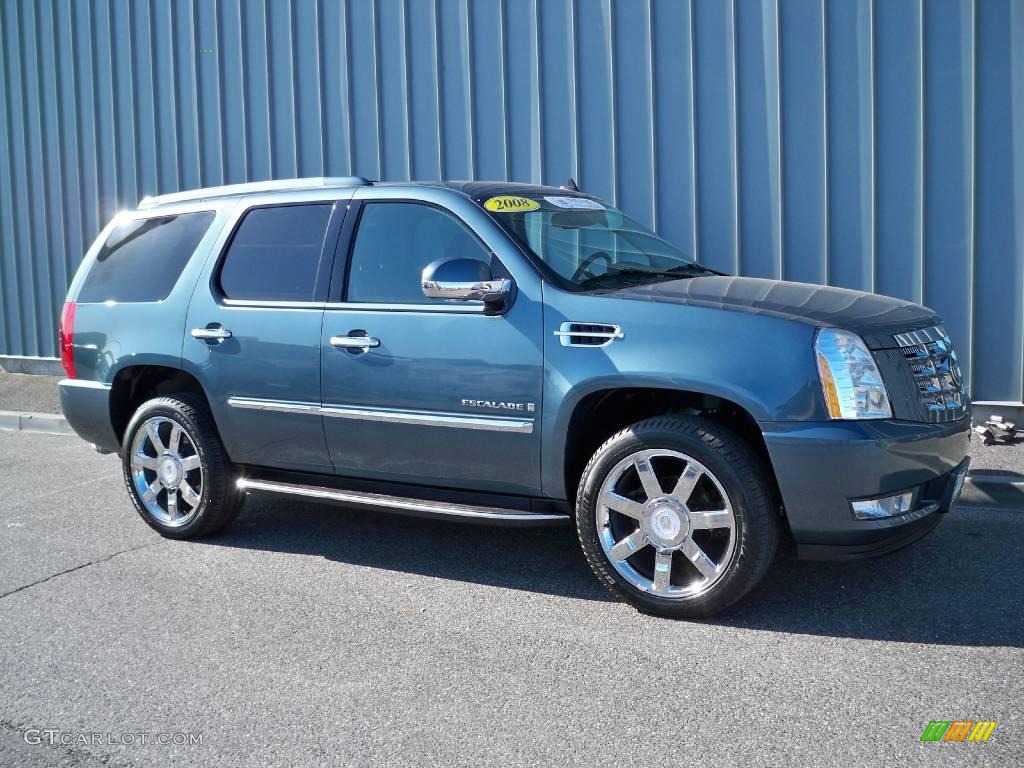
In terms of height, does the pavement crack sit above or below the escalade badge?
below

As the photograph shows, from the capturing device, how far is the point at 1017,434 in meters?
6.83

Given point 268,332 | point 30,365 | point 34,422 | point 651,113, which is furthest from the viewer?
point 30,365

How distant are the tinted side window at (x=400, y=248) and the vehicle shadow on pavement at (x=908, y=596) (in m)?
1.97

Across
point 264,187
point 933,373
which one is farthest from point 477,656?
point 264,187

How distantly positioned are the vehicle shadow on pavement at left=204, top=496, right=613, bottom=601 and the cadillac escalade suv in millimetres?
343

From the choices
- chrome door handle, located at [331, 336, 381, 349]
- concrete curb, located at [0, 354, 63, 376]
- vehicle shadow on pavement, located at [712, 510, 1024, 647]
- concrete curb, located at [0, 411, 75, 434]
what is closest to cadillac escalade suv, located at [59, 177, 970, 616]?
chrome door handle, located at [331, 336, 381, 349]

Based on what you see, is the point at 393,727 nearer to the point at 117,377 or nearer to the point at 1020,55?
the point at 117,377

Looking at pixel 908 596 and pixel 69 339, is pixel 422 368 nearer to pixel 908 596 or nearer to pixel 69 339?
pixel 908 596

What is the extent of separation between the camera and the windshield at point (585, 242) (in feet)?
15.0

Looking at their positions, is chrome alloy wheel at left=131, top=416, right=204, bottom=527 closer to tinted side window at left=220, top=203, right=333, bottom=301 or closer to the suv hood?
tinted side window at left=220, top=203, right=333, bottom=301

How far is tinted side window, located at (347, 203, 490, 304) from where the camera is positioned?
4688 millimetres

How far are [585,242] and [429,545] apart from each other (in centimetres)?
175

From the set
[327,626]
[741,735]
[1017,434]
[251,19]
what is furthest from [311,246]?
[251,19]

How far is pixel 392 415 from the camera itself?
4.64 meters
